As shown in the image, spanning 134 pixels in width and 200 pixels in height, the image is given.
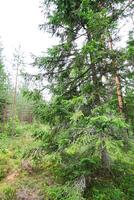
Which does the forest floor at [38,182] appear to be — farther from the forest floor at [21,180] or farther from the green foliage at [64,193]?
the green foliage at [64,193]

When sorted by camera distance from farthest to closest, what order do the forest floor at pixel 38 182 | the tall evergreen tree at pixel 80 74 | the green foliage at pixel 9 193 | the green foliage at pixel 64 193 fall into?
the green foliage at pixel 9 193 → the forest floor at pixel 38 182 → the tall evergreen tree at pixel 80 74 → the green foliage at pixel 64 193

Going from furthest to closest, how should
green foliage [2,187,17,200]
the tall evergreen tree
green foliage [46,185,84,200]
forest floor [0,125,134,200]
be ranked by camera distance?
green foliage [2,187,17,200]
forest floor [0,125,134,200]
the tall evergreen tree
green foliage [46,185,84,200]

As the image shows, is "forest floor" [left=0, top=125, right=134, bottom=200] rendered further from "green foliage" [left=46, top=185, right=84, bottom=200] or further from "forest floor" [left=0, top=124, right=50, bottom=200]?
"green foliage" [left=46, top=185, right=84, bottom=200]

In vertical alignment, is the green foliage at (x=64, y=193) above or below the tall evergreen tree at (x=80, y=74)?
A: below

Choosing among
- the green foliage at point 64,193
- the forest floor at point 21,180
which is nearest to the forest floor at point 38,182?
the forest floor at point 21,180

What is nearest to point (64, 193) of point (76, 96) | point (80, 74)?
point (76, 96)

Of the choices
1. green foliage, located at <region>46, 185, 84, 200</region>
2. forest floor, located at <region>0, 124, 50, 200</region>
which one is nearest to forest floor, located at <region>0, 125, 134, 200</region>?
forest floor, located at <region>0, 124, 50, 200</region>

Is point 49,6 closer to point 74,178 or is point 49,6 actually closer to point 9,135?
point 74,178

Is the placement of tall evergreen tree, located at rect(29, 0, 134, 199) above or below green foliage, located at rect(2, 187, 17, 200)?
above

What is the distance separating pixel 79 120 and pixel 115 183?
11.2 feet

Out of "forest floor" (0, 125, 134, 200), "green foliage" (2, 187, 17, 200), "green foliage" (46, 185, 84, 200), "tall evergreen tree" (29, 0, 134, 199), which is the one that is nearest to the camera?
"green foliage" (46, 185, 84, 200)

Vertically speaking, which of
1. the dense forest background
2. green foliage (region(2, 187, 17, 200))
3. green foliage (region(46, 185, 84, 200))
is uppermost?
the dense forest background

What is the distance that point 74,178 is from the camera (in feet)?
32.1

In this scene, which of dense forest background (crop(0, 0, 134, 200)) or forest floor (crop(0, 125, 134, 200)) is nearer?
dense forest background (crop(0, 0, 134, 200))
